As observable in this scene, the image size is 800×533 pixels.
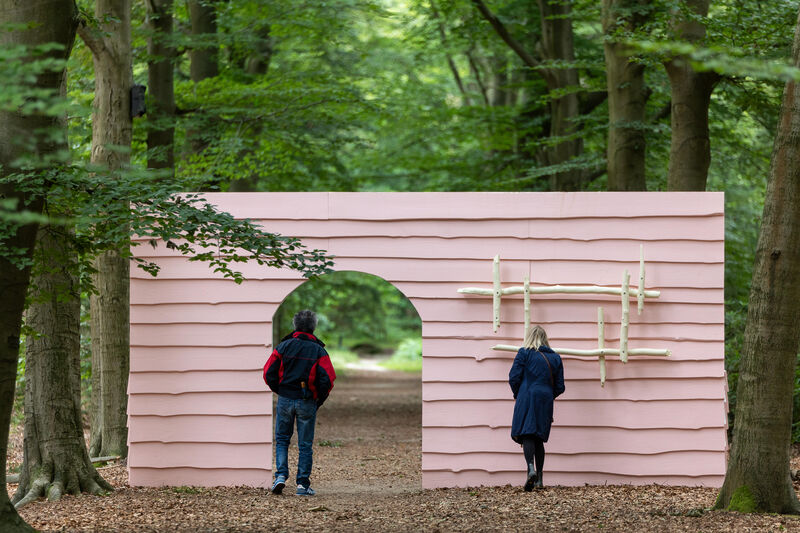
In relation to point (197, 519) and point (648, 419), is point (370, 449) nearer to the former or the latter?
point (648, 419)

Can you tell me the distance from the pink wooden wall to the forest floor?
0.32 meters

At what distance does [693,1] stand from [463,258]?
5032mm

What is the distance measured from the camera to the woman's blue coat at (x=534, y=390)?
737 centimetres

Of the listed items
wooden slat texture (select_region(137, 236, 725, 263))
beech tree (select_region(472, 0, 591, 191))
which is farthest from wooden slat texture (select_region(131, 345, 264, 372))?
beech tree (select_region(472, 0, 591, 191))

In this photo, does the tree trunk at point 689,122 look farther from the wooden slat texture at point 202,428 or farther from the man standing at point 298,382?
the wooden slat texture at point 202,428

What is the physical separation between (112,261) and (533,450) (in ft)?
16.8

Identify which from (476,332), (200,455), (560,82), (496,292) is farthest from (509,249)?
(560,82)

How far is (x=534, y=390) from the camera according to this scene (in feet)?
24.3

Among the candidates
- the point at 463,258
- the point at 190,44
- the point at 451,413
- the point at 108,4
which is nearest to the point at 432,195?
the point at 463,258

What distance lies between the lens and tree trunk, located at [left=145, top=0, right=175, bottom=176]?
11914 mm

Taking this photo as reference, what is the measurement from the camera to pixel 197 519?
6344mm

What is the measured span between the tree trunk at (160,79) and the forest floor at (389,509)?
4784 mm

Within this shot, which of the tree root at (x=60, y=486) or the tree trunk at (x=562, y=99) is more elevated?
the tree trunk at (x=562, y=99)

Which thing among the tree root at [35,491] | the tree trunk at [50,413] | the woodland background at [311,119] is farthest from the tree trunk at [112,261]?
the tree root at [35,491]
